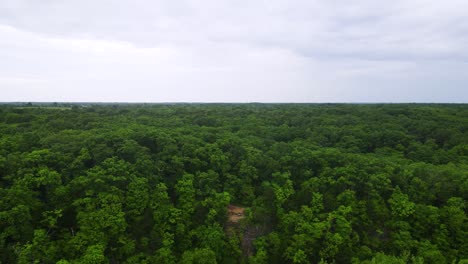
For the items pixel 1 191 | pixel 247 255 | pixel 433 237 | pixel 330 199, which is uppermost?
pixel 1 191

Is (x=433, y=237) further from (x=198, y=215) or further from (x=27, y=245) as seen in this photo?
(x=27, y=245)

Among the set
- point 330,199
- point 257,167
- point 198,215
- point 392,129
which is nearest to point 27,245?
point 198,215

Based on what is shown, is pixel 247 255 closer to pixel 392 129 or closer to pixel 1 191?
pixel 1 191

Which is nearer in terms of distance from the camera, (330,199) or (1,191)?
(1,191)

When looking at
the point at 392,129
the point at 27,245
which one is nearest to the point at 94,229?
the point at 27,245

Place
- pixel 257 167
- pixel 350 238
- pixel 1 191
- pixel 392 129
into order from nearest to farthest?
pixel 1 191, pixel 350 238, pixel 257 167, pixel 392 129

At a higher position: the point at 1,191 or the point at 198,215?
the point at 1,191

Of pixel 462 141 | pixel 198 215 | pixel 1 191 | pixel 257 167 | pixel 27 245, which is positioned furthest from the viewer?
pixel 462 141
